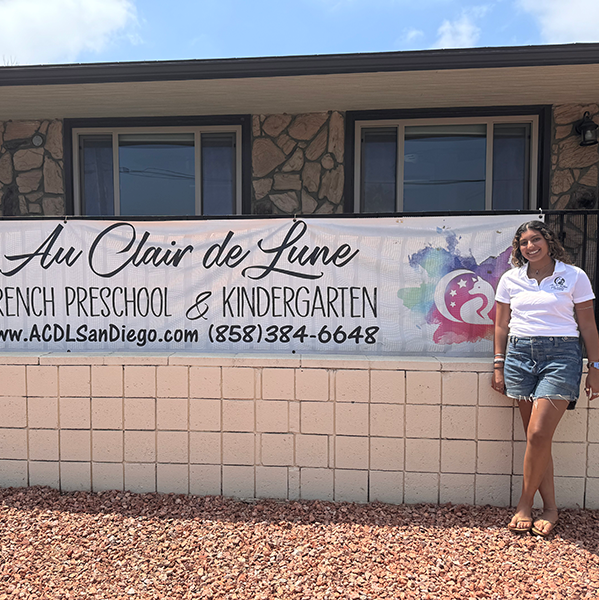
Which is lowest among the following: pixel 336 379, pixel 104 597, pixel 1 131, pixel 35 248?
pixel 104 597

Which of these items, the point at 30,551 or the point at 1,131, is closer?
the point at 30,551

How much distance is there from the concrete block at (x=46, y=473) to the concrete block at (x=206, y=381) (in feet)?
3.71

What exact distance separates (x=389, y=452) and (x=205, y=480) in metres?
1.24

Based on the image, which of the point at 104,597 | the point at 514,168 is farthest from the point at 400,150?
the point at 104,597

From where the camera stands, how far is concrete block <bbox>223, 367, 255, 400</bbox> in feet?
10.1

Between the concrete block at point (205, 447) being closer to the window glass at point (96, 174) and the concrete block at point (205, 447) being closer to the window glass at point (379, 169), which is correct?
the window glass at point (379, 169)

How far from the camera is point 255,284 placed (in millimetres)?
3191

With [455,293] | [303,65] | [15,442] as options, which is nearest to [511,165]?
[303,65]

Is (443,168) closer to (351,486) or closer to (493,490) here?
(493,490)

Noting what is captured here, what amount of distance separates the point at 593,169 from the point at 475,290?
2979 mm

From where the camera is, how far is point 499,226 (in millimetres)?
3080

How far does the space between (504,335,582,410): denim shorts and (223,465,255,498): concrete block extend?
176cm

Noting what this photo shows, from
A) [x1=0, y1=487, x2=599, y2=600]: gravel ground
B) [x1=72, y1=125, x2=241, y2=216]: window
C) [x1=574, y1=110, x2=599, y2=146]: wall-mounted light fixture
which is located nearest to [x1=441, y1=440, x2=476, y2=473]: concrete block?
[x1=0, y1=487, x2=599, y2=600]: gravel ground

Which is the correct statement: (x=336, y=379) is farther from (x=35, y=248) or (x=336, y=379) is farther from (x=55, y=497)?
(x=35, y=248)
